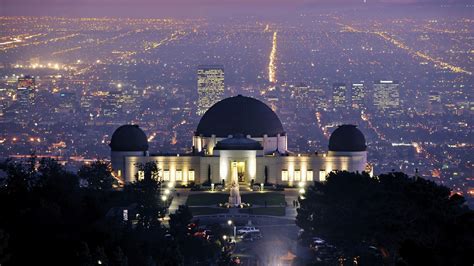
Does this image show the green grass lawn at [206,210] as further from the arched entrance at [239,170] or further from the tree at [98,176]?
the arched entrance at [239,170]

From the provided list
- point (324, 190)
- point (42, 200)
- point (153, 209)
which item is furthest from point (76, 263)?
point (324, 190)

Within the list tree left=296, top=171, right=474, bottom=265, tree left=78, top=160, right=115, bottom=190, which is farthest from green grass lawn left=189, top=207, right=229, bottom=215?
tree left=78, top=160, right=115, bottom=190

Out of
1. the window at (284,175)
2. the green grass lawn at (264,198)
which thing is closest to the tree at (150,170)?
the green grass lawn at (264,198)

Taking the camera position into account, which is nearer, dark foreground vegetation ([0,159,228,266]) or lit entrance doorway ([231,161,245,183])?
dark foreground vegetation ([0,159,228,266])

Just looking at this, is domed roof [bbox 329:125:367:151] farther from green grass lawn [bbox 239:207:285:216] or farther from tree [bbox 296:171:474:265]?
tree [bbox 296:171:474:265]

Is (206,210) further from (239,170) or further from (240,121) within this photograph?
(240,121)

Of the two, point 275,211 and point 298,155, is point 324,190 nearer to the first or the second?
point 275,211
